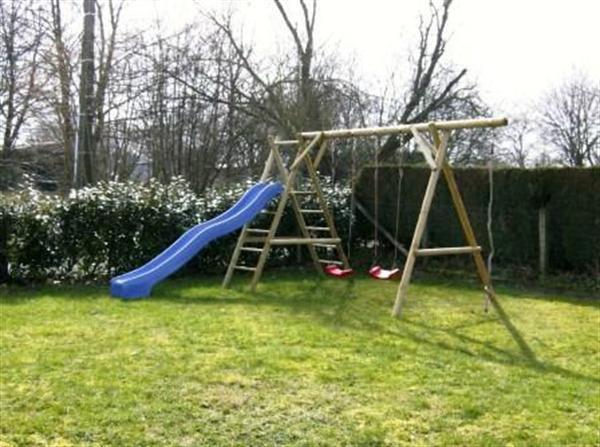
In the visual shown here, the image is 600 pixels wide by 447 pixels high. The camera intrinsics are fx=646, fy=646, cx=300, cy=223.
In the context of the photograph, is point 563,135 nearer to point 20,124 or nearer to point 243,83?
point 243,83

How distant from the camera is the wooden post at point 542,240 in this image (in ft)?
29.2

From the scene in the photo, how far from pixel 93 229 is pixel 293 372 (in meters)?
5.00

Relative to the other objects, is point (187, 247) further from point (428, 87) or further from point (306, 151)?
point (428, 87)

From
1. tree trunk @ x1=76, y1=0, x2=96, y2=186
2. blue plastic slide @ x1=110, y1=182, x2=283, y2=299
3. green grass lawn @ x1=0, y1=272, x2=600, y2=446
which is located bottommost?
Result: green grass lawn @ x1=0, y1=272, x2=600, y2=446

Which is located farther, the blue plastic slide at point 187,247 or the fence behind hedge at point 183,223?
the fence behind hedge at point 183,223

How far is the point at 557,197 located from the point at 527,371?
16.3ft

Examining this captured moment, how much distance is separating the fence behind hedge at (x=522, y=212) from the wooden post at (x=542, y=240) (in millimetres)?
87

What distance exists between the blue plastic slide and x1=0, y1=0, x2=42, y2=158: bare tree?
6.81m

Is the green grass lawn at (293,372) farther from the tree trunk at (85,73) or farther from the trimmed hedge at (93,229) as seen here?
the tree trunk at (85,73)

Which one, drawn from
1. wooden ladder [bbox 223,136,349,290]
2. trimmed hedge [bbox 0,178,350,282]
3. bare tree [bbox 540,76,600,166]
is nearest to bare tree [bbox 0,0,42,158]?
trimmed hedge [bbox 0,178,350,282]

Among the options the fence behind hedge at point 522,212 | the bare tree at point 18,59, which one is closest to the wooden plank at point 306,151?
the fence behind hedge at point 522,212

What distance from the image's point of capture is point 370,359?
15.5 ft

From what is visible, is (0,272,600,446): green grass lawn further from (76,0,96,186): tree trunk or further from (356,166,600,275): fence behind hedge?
(76,0,96,186): tree trunk

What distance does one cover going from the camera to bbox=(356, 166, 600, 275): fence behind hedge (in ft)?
28.4
